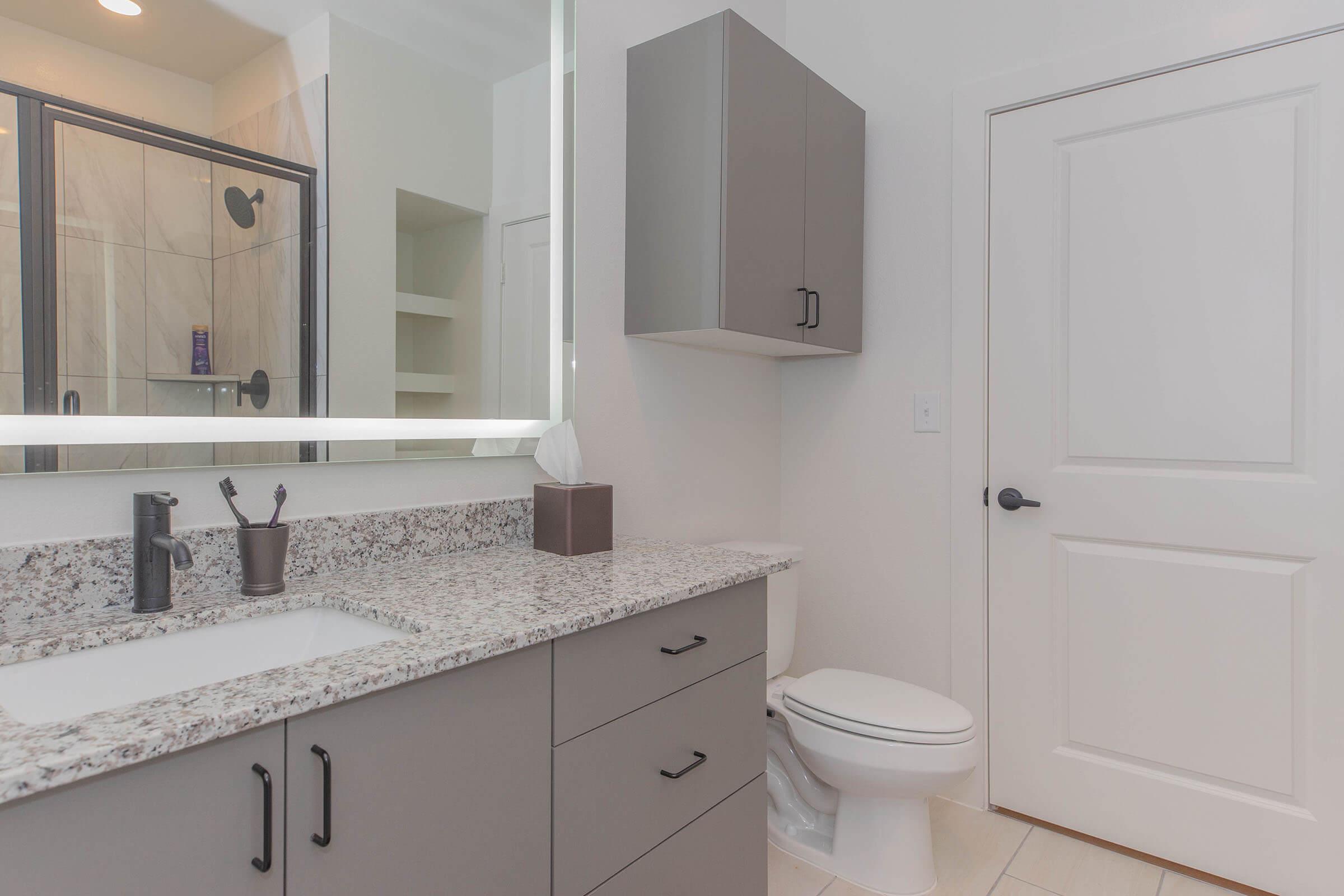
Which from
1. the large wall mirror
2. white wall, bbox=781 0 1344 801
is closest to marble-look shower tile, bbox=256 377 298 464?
the large wall mirror

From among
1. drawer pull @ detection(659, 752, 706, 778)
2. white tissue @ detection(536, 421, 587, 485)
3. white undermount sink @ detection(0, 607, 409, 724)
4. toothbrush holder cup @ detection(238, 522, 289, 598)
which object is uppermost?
white tissue @ detection(536, 421, 587, 485)

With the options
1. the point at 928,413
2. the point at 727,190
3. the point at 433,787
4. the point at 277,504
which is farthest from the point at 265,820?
the point at 928,413

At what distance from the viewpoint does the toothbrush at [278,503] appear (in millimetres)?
1136

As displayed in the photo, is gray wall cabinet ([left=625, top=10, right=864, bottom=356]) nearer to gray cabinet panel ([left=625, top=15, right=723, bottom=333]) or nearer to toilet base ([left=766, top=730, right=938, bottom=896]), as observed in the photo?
gray cabinet panel ([left=625, top=15, right=723, bottom=333])

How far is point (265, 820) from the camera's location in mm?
752

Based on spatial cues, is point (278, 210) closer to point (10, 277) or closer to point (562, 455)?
point (10, 277)

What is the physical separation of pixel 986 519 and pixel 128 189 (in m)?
2.03

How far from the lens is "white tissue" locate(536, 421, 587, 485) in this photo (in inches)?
62.0

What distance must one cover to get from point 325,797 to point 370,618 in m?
0.32

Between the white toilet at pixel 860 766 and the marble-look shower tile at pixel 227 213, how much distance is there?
122 cm

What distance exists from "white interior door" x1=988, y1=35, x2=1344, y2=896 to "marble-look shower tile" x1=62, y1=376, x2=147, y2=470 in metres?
1.94

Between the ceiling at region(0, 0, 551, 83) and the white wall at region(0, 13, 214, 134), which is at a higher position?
the ceiling at region(0, 0, 551, 83)

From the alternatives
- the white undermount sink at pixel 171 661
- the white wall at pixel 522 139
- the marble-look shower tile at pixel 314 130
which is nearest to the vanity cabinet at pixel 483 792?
the white undermount sink at pixel 171 661

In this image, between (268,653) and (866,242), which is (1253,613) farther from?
(268,653)
